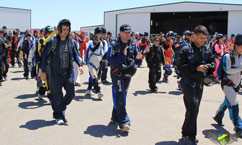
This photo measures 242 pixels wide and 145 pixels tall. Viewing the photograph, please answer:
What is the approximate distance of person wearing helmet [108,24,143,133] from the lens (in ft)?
15.6

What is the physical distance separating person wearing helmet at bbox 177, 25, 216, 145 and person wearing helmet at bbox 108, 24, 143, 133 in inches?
39.3

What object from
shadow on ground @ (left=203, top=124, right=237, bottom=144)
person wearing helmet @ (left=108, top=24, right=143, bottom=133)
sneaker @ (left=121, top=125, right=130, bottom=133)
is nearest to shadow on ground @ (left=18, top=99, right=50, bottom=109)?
person wearing helmet @ (left=108, top=24, right=143, bottom=133)

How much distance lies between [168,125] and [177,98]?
2.82m

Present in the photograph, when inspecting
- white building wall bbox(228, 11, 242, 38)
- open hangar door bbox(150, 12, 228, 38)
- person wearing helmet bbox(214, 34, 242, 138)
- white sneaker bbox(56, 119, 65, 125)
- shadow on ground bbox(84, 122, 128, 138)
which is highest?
open hangar door bbox(150, 12, 228, 38)

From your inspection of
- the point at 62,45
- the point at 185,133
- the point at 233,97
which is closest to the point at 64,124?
the point at 62,45

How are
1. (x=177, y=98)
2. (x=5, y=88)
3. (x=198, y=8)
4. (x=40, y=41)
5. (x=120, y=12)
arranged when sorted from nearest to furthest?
1. (x=40, y=41)
2. (x=177, y=98)
3. (x=5, y=88)
4. (x=198, y=8)
5. (x=120, y=12)

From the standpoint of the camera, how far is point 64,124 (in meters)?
5.13

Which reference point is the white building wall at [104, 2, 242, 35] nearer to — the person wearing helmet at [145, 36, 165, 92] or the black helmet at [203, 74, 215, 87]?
the person wearing helmet at [145, 36, 165, 92]

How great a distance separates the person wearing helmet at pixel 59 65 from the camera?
16.5 feet

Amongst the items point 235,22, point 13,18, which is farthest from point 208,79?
point 13,18

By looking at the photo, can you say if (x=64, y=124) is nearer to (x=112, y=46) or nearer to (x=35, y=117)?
(x=35, y=117)

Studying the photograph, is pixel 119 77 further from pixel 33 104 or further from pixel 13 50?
pixel 13 50

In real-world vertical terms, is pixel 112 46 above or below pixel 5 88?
above

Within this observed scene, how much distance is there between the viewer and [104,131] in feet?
15.8
